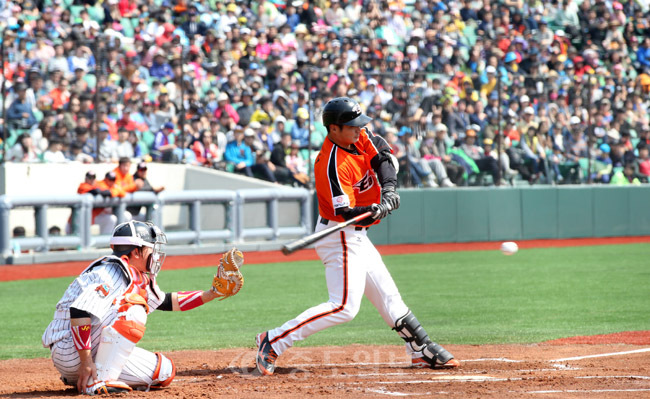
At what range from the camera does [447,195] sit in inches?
719

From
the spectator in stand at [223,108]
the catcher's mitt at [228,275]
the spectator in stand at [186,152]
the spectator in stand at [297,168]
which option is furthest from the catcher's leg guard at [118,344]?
the spectator in stand at [297,168]

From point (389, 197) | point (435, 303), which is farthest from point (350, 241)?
point (435, 303)

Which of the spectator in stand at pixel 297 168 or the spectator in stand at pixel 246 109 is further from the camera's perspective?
the spectator in stand at pixel 297 168

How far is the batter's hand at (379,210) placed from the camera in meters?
5.91

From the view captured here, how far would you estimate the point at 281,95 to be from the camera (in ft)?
57.4

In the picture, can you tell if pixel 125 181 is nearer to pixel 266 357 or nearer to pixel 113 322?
pixel 266 357

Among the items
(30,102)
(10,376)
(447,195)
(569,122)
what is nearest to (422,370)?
(10,376)

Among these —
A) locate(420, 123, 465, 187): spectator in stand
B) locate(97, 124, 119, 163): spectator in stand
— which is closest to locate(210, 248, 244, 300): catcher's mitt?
locate(97, 124, 119, 163): spectator in stand

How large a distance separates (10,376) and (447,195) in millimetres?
12842

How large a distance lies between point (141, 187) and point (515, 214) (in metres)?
7.67

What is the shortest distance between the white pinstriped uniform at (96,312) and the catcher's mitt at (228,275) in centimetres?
45

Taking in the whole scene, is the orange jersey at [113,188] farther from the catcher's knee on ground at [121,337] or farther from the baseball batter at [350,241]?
the catcher's knee on ground at [121,337]

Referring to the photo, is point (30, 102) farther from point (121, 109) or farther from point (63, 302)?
point (63, 302)

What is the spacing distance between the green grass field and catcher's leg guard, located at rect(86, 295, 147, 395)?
96.9 inches
